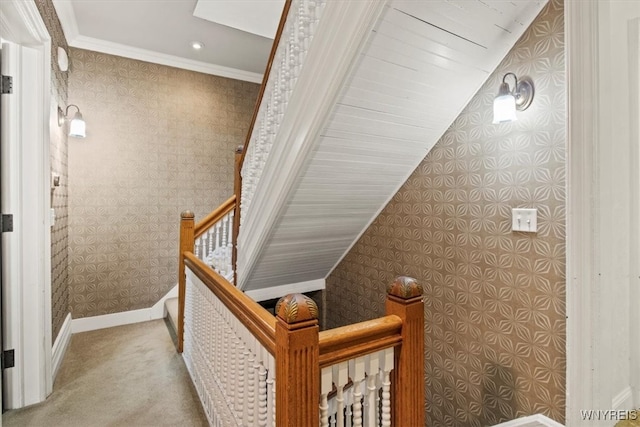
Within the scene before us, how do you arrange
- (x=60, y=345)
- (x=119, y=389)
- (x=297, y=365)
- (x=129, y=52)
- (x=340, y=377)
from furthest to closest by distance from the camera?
(x=129, y=52)
(x=60, y=345)
(x=119, y=389)
(x=340, y=377)
(x=297, y=365)

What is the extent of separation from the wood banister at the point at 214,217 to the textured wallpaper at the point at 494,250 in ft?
4.28

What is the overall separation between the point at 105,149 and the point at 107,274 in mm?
1202

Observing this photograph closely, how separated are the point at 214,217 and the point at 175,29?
5.58 ft

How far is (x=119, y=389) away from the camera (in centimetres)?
207

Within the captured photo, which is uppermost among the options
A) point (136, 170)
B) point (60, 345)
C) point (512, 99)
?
point (512, 99)

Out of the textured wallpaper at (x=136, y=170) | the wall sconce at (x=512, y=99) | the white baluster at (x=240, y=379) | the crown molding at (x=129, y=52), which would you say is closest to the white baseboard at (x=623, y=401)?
the wall sconce at (x=512, y=99)

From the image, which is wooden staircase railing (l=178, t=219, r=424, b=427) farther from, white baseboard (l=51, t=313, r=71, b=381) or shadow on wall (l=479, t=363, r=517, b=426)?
white baseboard (l=51, t=313, r=71, b=381)

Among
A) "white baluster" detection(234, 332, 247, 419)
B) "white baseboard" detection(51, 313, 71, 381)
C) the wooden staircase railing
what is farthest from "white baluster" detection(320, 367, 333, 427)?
"white baseboard" detection(51, 313, 71, 381)

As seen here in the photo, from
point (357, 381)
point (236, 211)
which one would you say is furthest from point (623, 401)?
point (236, 211)

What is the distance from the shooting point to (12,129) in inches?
71.1

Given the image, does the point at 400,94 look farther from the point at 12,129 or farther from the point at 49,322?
the point at 49,322

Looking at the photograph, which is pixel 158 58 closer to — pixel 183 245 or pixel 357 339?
pixel 183 245

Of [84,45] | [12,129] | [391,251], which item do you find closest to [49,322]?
[12,129]

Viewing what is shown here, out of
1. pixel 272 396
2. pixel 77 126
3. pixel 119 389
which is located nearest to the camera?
pixel 272 396
